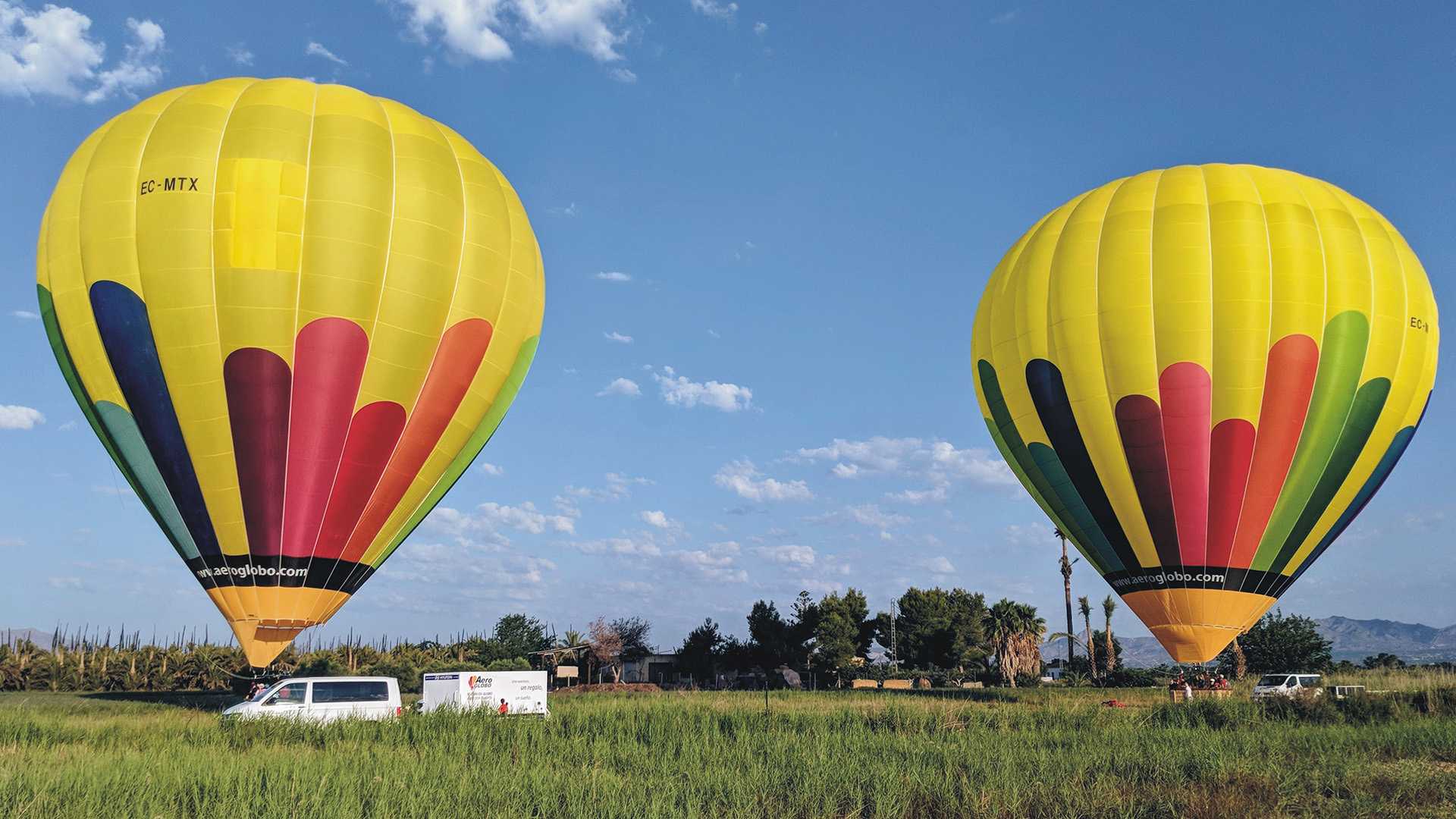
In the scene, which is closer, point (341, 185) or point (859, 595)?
point (341, 185)

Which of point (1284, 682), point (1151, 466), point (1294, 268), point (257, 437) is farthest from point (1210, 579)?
point (257, 437)

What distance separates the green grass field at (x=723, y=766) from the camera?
11.2 m

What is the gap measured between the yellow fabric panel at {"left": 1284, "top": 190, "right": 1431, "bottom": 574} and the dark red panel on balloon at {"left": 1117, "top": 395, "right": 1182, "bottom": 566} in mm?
3428

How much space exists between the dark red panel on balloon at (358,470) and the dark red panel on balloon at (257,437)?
3.69ft

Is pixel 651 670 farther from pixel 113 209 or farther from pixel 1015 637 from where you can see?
pixel 113 209

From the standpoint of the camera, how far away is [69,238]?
919 inches

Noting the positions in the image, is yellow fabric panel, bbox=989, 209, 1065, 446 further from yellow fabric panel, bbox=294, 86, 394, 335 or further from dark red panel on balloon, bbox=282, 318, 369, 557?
dark red panel on balloon, bbox=282, 318, 369, 557

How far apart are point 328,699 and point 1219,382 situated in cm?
2163

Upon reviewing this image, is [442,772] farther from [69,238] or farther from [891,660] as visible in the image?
[891,660]

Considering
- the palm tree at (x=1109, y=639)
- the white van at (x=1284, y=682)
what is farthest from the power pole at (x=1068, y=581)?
the white van at (x=1284, y=682)

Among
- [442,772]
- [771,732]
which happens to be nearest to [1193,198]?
[771,732]

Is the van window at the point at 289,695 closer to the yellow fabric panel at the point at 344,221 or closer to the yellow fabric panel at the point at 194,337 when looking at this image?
the yellow fabric panel at the point at 194,337

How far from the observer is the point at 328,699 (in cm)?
2116

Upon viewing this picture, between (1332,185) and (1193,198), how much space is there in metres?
5.17
